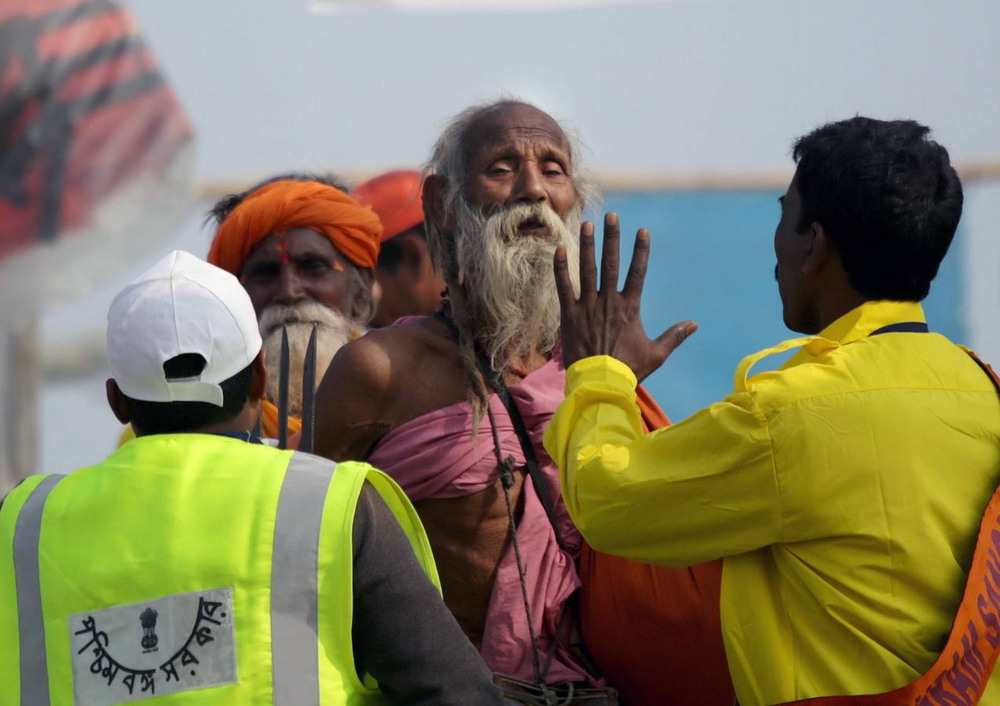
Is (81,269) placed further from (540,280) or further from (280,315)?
(540,280)

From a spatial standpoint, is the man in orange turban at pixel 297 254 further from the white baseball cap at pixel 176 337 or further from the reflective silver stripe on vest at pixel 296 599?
the reflective silver stripe on vest at pixel 296 599

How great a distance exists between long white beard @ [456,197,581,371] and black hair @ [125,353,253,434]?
3.06ft

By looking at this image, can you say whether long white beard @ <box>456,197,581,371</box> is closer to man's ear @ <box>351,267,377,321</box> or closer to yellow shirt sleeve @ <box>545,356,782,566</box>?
yellow shirt sleeve @ <box>545,356,782,566</box>

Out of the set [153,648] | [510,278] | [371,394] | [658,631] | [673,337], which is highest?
[510,278]

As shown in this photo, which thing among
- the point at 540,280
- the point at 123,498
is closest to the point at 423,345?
the point at 540,280

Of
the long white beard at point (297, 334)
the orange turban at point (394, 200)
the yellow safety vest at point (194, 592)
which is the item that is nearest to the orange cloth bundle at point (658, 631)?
the yellow safety vest at point (194, 592)

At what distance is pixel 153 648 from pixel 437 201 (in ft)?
5.08

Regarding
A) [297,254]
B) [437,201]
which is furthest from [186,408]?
[297,254]

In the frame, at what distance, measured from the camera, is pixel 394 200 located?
5.35 metres

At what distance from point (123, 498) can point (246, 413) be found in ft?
0.80

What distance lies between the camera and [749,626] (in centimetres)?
231

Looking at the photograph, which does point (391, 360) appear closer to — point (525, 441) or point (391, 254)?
point (525, 441)

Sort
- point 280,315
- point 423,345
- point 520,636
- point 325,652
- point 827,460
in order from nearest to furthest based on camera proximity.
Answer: point 325,652 < point 827,460 < point 520,636 < point 423,345 < point 280,315

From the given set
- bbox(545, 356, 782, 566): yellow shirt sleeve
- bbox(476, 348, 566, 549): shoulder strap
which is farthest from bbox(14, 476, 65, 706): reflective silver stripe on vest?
bbox(476, 348, 566, 549): shoulder strap
